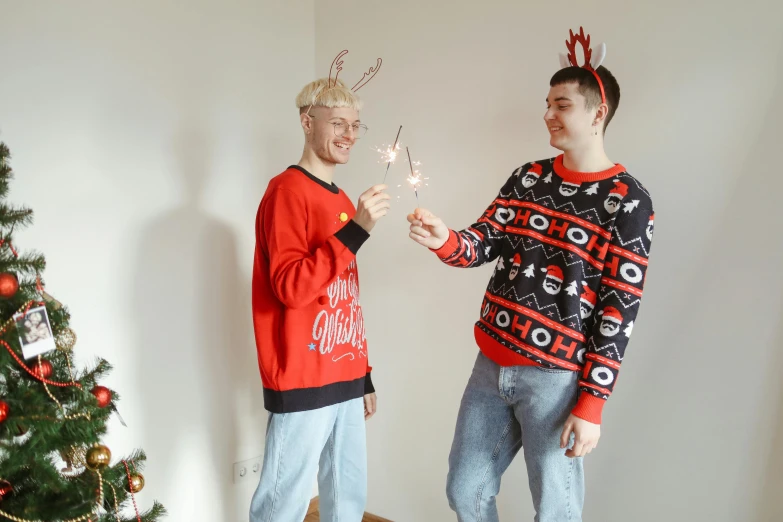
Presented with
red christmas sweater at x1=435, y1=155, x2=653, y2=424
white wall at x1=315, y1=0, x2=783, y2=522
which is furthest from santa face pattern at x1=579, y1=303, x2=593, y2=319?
white wall at x1=315, y1=0, x2=783, y2=522

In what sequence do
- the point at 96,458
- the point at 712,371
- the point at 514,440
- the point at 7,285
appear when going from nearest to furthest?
the point at 7,285 < the point at 96,458 < the point at 514,440 < the point at 712,371

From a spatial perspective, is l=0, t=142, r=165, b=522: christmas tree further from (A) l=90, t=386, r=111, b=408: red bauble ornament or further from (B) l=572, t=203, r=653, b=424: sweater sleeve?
(B) l=572, t=203, r=653, b=424: sweater sleeve

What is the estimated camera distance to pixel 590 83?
4.71 ft

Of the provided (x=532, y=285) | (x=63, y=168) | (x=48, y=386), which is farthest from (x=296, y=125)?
(x=48, y=386)

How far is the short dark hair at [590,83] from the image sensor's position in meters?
1.44

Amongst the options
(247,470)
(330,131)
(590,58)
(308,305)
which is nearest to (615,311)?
(590,58)

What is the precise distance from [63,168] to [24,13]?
415mm

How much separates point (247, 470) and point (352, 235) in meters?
1.23

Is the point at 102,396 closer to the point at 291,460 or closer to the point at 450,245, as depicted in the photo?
the point at 291,460

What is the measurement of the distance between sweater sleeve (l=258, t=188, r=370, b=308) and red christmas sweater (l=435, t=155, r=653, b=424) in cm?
24

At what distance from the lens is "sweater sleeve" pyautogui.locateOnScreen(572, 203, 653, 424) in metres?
1.32

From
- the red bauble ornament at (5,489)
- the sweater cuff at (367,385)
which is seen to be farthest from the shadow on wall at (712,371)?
the red bauble ornament at (5,489)

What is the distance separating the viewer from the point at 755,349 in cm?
158

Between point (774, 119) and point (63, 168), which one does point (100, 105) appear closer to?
point (63, 168)
